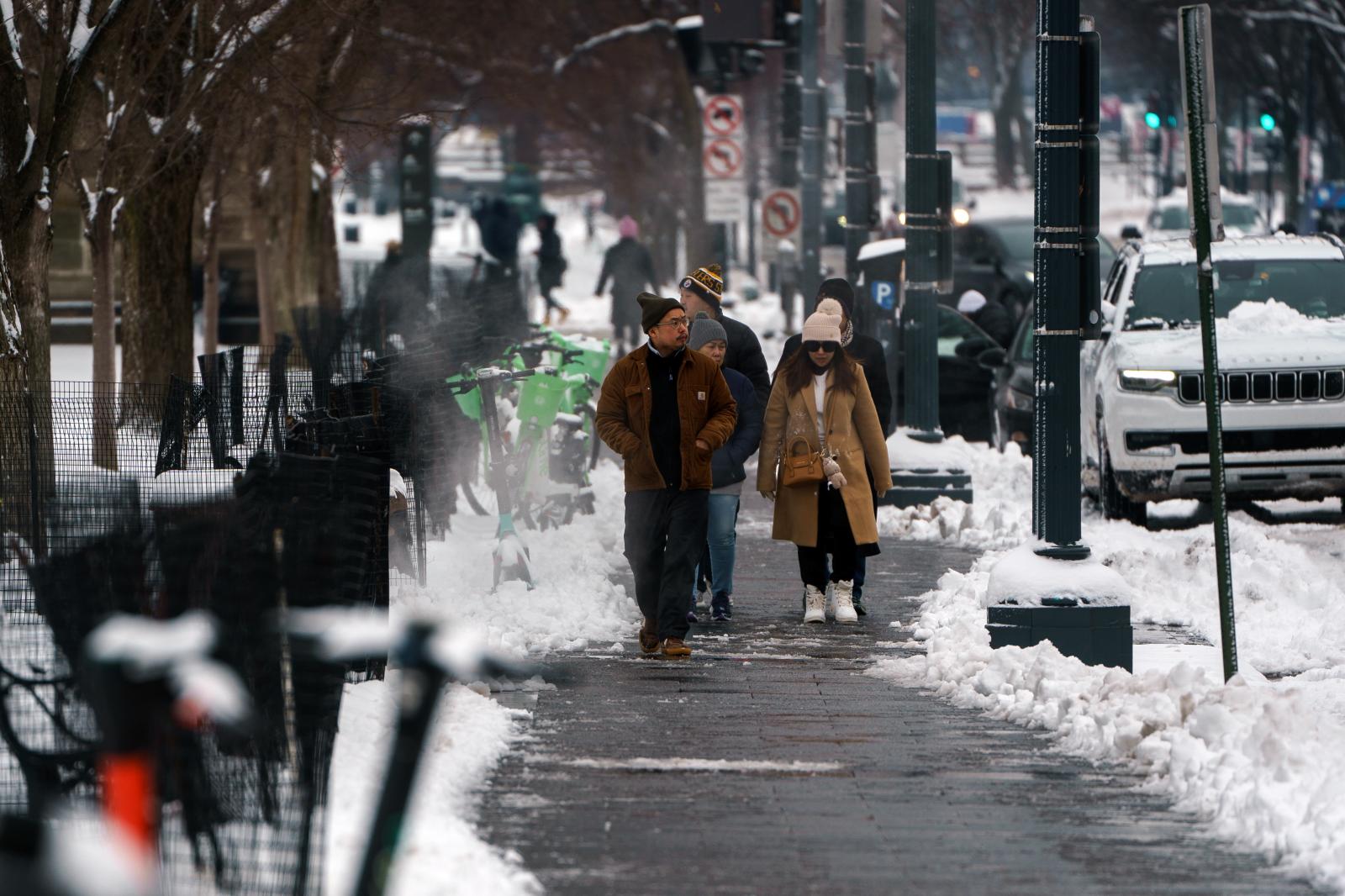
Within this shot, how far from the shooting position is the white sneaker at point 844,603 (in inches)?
423

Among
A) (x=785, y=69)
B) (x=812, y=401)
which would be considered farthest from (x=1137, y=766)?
(x=785, y=69)

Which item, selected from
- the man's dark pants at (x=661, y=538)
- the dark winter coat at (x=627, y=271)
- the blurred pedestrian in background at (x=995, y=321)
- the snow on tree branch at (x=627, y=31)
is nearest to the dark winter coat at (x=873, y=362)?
the man's dark pants at (x=661, y=538)

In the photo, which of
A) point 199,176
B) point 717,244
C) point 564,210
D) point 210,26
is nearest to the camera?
point 210,26

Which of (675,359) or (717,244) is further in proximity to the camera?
(717,244)

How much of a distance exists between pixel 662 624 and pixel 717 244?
122ft

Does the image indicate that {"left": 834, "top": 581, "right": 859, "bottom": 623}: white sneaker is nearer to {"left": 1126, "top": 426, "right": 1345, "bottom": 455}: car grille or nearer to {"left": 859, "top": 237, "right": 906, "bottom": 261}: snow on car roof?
{"left": 1126, "top": 426, "right": 1345, "bottom": 455}: car grille

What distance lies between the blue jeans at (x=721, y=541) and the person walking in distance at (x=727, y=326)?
613 millimetres

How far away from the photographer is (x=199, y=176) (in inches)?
726

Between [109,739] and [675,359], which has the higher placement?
[675,359]

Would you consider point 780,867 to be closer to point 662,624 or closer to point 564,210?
point 662,624

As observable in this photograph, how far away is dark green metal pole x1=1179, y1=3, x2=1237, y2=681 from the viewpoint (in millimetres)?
8016

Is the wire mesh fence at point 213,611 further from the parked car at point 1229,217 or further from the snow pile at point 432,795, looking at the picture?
the parked car at point 1229,217

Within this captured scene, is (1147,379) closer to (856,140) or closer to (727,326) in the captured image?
(727,326)

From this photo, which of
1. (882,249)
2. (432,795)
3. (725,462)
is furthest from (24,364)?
(882,249)
